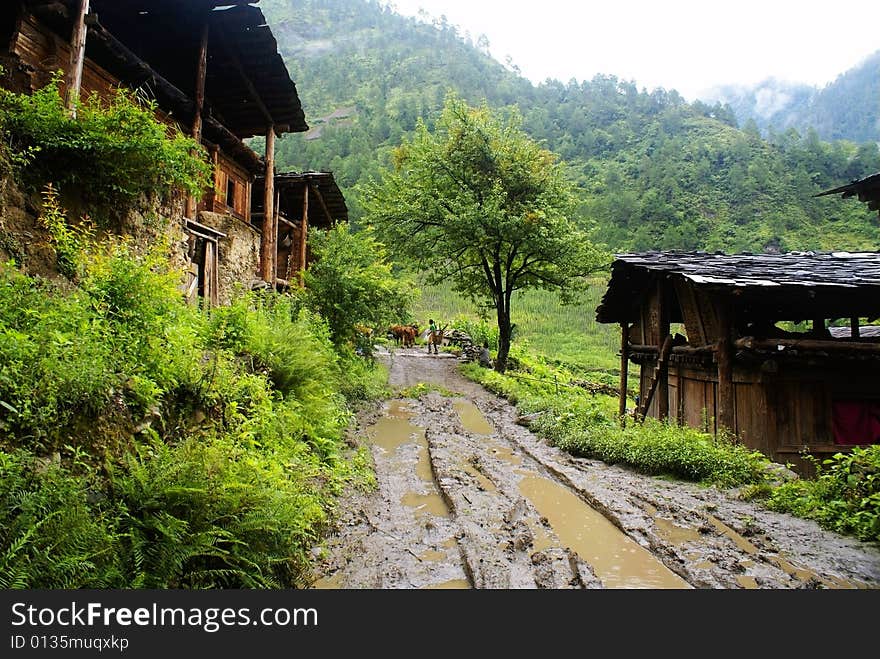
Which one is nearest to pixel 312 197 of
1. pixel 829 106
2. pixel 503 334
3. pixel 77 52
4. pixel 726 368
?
pixel 503 334

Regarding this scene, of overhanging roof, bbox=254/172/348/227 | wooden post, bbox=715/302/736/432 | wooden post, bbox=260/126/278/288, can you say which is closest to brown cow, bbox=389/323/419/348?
overhanging roof, bbox=254/172/348/227

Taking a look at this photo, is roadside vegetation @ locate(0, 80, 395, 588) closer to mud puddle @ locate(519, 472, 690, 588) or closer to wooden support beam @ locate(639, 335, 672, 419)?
mud puddle @ locate(519, 472, 690, 588)

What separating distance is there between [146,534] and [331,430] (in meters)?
5.07

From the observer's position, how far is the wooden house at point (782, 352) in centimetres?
941

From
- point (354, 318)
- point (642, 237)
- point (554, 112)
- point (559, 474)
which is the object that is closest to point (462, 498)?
point (559, 474)

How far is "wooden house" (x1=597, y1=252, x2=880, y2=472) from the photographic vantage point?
30.9 feet

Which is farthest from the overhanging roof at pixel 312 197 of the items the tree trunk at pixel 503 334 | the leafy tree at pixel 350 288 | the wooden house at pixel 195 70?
the tree trunk at pixel 503 334

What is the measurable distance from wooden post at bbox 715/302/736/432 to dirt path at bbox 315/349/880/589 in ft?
9.45

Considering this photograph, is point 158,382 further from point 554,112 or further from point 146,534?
point 554,112

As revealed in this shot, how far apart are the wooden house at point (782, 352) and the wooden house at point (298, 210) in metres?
12.5

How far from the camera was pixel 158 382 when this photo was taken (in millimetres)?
5168

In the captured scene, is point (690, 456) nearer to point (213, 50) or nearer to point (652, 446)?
point (652, 446)

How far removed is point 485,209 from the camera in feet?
70.3

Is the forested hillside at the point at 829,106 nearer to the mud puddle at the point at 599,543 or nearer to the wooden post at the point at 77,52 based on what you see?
the mud puddle at the point at 599,543
